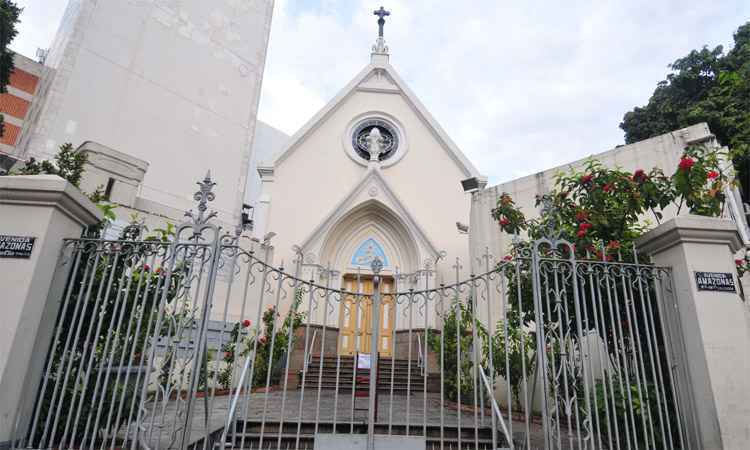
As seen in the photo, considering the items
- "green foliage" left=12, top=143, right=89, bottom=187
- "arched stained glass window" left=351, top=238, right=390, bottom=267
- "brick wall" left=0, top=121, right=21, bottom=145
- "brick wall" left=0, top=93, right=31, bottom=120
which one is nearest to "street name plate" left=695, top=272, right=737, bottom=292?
"green foliage" left=12, top=143, right=89, bottom=187

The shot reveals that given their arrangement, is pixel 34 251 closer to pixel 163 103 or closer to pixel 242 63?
pixel 163 103

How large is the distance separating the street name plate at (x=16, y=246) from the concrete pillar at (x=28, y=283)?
0.03 meters

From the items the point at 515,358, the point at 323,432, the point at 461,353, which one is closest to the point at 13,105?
the point at 323,432

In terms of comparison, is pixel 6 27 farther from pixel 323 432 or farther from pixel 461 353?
pixel 461 353

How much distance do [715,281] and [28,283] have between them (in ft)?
19.7

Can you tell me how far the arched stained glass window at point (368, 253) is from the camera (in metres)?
14.3

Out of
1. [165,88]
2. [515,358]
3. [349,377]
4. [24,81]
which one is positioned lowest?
[349,377]

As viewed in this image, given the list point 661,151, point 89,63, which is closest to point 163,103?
point 89,63

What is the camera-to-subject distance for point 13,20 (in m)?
10.4

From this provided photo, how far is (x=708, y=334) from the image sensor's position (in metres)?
3.94

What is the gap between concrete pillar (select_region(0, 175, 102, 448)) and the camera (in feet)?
11.8

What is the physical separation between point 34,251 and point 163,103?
13.0m

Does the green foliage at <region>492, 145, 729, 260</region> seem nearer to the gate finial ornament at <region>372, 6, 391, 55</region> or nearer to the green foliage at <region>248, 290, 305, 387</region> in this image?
the green foliage at <region>248, 290, 305, 387</region>

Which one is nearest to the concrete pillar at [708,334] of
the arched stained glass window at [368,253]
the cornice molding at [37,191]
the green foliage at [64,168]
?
the cornice molding at [37,191]
